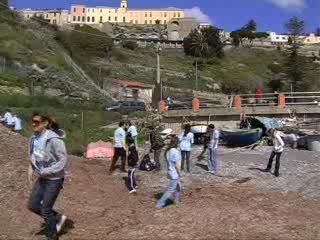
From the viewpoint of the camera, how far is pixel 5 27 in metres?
77.8

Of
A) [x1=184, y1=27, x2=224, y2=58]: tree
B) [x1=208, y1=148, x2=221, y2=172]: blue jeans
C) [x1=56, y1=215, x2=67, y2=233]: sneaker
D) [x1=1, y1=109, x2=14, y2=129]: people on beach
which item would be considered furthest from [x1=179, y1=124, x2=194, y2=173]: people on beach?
[x1=184, y1=27, x2=224, y2=58]: tree

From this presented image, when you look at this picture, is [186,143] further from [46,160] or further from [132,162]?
[46,160]

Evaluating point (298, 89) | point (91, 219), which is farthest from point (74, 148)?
point (298, 89)

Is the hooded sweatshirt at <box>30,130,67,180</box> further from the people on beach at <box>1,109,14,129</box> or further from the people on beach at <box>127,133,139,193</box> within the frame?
the people on beach at <box>1,109,14,129</box>

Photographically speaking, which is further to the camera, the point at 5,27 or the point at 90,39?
the point at 90,39

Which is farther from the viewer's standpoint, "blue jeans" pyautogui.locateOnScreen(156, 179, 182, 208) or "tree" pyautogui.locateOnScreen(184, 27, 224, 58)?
"tree" pyautogui.locateOnScreen(184, 27, 224, 58)

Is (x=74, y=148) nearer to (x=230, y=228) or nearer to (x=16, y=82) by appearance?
(x=230, y=228)

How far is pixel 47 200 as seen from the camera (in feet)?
29.7

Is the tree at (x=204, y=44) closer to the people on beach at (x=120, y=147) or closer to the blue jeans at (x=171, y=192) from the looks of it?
the people on beach at (x=120, y=147)

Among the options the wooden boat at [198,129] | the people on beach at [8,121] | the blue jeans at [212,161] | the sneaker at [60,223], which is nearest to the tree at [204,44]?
the wooden boat at [198,129]

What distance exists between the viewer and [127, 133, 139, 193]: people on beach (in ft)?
51.1

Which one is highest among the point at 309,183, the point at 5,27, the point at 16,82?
the point at 5,27

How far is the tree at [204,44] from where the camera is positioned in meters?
156

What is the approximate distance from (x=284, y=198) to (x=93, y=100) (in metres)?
46.1
